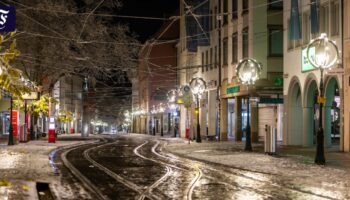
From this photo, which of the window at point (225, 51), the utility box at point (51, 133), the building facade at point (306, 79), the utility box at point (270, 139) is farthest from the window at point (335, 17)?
the utility box at point (51, 133)

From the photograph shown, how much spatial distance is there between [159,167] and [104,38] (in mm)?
20480

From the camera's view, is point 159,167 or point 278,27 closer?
point 159,167

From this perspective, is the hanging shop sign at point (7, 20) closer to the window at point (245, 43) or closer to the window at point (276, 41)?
the window at point (276, 41)

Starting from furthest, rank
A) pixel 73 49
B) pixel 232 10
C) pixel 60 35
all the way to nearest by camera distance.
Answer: pixel 232 10
pixel 73 49
pixel 60 35

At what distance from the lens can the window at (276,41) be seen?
42250mm

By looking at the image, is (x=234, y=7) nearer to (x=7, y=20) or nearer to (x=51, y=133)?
(x=51, y=133)

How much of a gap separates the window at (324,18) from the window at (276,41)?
31.9ft

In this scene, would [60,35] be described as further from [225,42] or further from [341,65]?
[341,65]

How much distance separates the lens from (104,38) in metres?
42.2

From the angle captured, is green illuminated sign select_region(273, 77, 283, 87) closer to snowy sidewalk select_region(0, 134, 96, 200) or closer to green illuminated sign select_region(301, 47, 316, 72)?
green illuminated sign select_region(301, 47, 316, 72)

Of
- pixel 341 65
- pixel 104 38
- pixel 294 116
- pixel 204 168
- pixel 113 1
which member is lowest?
pixel 204 168

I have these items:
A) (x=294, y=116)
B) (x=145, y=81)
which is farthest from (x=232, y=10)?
(x=145, y=81)

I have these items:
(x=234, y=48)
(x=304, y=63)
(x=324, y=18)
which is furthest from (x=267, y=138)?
(x=234, y=48)

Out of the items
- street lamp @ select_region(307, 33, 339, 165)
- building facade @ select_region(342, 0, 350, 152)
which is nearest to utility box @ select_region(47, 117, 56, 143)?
building facade @ select_region(342, 0, 350, 152)
